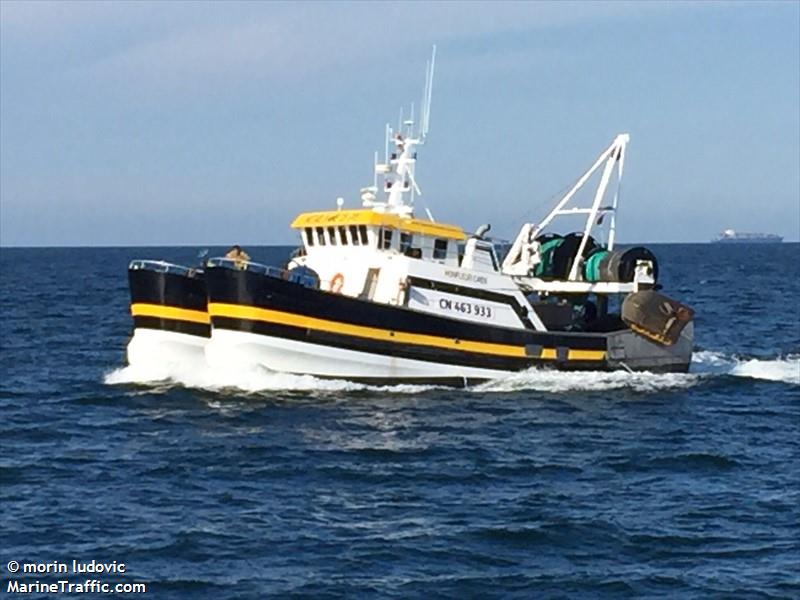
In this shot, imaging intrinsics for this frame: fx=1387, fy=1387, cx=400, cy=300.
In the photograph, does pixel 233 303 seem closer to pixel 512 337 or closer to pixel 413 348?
pixel 413 348

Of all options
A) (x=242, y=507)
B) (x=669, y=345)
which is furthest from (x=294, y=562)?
(x=669, y=345)

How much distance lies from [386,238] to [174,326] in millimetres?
5053

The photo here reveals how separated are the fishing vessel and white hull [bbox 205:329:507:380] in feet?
0.08

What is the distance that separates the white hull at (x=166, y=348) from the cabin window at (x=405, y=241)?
4.74m

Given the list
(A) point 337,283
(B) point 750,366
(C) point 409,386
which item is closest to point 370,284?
(A) point 337,283

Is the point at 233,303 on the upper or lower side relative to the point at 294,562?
upper

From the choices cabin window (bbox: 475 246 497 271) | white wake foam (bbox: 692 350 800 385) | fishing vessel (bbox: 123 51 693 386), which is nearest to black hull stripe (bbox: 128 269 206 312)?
fishing vessel (bbox: 123 51 693 386)

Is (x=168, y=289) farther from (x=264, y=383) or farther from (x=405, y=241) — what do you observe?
(x=405, y=241)

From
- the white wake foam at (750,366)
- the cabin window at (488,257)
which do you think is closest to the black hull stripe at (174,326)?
the cabin window at (488,257)

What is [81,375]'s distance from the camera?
32.5 meters

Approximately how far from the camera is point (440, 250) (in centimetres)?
2941

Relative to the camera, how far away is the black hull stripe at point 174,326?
30.0 meters

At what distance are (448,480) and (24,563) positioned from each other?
6.80 m

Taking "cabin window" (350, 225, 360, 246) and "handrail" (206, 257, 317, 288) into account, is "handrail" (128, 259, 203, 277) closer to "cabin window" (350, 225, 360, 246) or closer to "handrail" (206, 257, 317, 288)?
"handrail" (206, 257, 317, 288)
